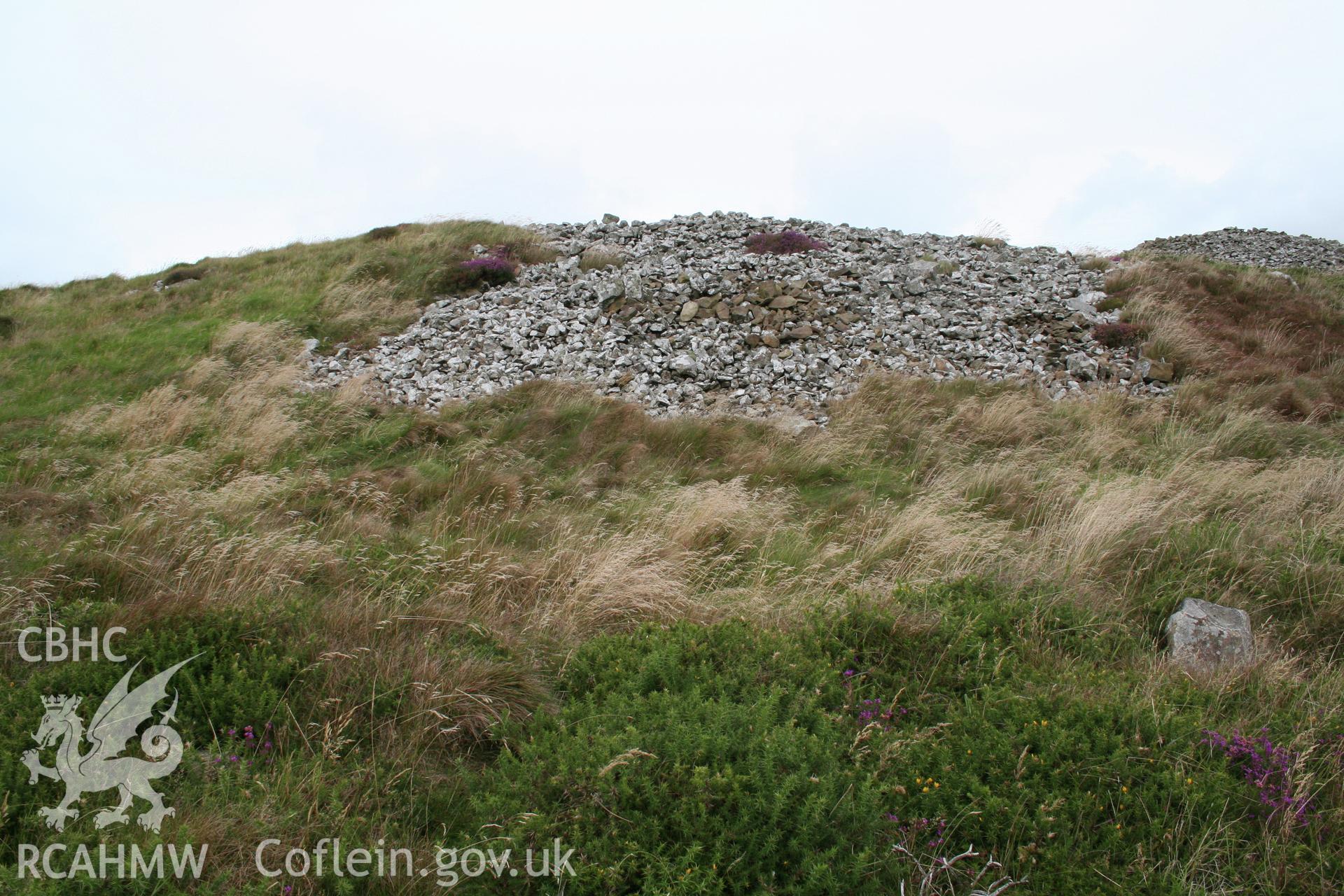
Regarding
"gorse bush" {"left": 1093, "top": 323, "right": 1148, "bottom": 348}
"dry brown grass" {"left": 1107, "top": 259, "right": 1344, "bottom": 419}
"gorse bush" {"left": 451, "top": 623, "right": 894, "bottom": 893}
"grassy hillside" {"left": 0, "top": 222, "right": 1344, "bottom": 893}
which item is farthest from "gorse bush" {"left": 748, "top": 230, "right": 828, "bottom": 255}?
"gorse bush" {"left": 451, "top": 623, "right": 894, "bottom": 893}

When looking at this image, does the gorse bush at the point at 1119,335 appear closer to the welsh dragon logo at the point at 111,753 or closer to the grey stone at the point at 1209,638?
the grey stone at the point at 1209,638

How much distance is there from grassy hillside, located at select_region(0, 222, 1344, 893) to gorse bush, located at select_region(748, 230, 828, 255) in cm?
965

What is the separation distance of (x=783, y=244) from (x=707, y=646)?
53.7ft

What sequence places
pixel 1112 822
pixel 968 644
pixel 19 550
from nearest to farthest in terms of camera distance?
pixel 1112 822 → pixel 968 644 → pixel 19 550

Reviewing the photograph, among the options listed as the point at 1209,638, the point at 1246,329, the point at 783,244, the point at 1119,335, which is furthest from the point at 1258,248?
the point at 1209,638

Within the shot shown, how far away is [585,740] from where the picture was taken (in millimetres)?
3252

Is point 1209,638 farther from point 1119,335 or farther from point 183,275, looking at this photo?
point 183,275

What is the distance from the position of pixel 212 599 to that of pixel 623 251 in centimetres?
1659

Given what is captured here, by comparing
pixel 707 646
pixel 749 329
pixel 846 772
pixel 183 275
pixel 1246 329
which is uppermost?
pixel 183 275

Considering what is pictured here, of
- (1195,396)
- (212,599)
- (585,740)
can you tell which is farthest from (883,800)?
(1195,396)

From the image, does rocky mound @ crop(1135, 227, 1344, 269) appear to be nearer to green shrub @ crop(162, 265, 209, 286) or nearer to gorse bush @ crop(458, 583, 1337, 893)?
gorse bush @ crop(458, 583, 1337, 893)

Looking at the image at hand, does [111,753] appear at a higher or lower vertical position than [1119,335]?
lower

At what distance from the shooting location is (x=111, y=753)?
3111 mm

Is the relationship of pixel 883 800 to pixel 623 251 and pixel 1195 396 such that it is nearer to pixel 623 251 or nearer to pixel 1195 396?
pixel 1195 396
